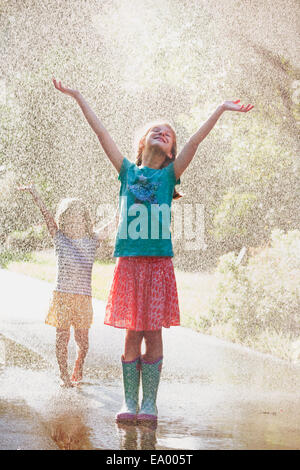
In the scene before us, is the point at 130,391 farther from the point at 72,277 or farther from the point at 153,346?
the point at 72,277

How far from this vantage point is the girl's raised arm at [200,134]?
11.8 feet

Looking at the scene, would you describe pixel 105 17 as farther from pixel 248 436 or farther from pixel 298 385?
pixel 248 436

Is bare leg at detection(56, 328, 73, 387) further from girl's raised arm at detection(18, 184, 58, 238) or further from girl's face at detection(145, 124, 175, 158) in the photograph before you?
girl's face at detection(145, 124, 175, 158)

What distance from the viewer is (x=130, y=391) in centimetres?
357

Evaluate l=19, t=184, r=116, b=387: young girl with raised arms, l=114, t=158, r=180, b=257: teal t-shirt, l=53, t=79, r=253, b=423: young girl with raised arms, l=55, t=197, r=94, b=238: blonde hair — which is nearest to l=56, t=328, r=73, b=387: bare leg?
l=19, t=184, r=116, b=387: young girl with raised arms

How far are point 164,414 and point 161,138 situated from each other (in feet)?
4.49

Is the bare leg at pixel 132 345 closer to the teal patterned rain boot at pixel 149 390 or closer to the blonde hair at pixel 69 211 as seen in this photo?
the teal patterned rain boot at pixel 149 390

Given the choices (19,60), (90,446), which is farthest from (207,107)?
(19,60)

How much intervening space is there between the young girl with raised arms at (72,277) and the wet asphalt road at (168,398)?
Result: 22 cm

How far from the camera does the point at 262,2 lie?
22.6ft

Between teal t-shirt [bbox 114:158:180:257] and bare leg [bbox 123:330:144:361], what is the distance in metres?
0.39

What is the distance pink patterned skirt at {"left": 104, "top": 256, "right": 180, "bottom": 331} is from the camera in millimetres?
3551

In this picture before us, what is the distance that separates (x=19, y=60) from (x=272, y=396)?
1192 centimetres

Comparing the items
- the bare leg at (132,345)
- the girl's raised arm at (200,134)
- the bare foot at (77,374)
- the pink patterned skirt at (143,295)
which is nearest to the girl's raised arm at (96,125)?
the girl's raised arm at (200,134)
